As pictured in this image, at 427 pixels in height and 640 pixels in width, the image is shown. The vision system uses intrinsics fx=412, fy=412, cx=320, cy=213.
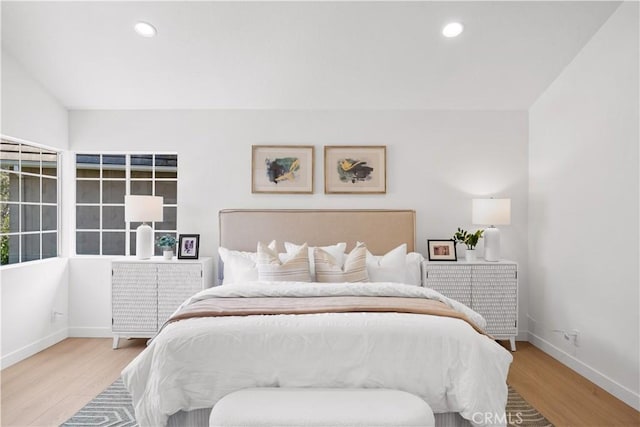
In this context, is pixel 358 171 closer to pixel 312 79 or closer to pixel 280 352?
pixel 312 79

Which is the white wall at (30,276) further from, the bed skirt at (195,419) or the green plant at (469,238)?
the green plant at (469,238)

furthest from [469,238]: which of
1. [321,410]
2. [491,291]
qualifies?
[321,410]

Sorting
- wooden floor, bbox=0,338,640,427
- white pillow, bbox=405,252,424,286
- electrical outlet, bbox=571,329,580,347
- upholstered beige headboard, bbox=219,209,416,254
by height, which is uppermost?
upholstered beige headboard, bbox=219,209,416,254

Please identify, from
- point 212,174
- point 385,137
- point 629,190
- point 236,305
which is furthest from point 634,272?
point 212,174

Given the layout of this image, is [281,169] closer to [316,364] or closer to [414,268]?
[414,268]

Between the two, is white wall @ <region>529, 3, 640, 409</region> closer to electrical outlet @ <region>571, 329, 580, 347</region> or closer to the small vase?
electrical outlet @ <region>571, 329, 580, 347</region>

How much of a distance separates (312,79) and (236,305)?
229 cm

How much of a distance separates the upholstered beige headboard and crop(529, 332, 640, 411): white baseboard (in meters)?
1.51

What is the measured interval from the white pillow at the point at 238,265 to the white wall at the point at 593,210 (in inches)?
102

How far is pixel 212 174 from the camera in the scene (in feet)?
14.2

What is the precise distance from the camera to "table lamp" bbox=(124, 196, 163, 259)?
388 centimetres

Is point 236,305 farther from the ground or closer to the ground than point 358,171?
closer to the ground

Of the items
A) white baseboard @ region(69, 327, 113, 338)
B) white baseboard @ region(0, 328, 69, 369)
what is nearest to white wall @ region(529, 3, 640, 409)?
white baseboard @ region(69, 327, 113, 338)

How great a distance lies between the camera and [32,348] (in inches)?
146
